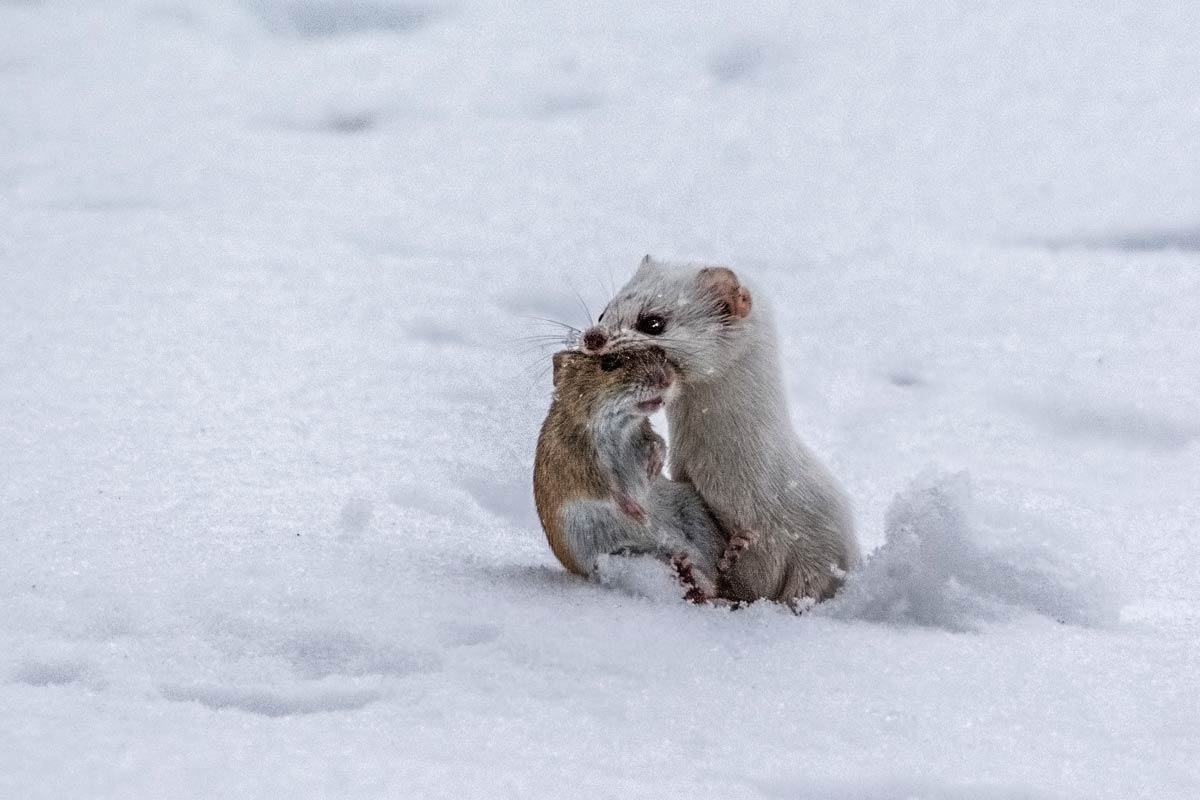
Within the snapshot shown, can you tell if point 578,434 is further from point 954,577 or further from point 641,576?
point 954,577

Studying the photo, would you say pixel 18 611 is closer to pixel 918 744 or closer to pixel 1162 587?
pixel 918 744

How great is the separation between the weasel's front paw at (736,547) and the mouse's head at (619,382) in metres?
0.35

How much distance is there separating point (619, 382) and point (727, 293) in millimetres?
339

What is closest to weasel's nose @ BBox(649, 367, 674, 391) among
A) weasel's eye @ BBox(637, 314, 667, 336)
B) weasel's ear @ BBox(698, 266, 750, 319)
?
weasel's eye @ BBox(637, 314, 667, 336)

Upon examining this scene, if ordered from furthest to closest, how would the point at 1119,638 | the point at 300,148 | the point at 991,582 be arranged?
the point at 300,148 < the point at 991,582 < the point at 1119,638

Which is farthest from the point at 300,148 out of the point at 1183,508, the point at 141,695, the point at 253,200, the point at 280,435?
the point at 141,695

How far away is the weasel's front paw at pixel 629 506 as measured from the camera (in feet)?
8.87

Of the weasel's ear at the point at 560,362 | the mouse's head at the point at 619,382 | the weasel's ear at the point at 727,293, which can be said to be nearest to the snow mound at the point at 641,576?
the mouse's head at the point at 619,382

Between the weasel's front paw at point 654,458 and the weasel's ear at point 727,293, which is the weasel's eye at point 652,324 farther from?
the weasel's front paw at point 654,458

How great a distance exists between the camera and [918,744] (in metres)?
2.23

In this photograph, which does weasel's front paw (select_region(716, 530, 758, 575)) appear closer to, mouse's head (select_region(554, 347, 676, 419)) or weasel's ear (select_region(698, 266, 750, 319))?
mouse's head (select_region(554, 347, 676, 419))

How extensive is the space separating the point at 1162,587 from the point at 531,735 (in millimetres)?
2265

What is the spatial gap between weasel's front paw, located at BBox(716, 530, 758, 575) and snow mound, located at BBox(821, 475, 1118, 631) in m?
0.21

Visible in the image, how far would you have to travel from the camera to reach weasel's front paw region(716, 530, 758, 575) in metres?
2.88
